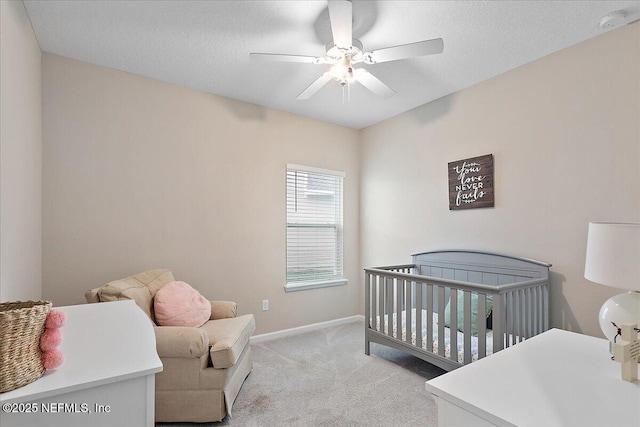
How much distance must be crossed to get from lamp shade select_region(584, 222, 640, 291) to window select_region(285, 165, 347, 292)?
290 cm

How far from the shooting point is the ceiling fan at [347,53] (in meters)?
1.75

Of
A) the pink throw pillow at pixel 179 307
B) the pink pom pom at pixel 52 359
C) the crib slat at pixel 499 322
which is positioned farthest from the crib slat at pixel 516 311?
the pink pom pom at pixel 52 359

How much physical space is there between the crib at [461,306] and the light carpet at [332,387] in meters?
0.23

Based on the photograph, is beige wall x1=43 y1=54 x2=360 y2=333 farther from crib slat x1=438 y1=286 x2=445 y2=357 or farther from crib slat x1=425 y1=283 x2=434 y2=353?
crib slat x1=438 y1=286 x2=445 y2=357

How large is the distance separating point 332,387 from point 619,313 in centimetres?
191

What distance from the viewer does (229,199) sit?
11.1 ft

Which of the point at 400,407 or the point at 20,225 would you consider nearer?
the point at 20,225

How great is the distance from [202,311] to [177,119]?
176 centimetres

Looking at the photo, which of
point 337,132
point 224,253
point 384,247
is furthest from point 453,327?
point 337,132

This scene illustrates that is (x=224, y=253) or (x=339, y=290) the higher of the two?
(x=224, y=253)

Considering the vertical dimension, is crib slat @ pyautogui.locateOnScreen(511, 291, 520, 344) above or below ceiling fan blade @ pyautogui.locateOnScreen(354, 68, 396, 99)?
below

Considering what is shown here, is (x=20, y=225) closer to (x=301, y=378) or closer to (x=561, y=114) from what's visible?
(x=301, y=378)

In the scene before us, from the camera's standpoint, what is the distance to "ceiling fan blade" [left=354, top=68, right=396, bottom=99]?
2.28m

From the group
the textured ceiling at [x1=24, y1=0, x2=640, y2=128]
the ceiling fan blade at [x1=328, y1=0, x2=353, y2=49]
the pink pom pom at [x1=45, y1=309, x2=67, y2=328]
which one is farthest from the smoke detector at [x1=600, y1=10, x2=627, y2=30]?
the pink pom pom at [x1=45, y1=309, x2=67, y2=328]
